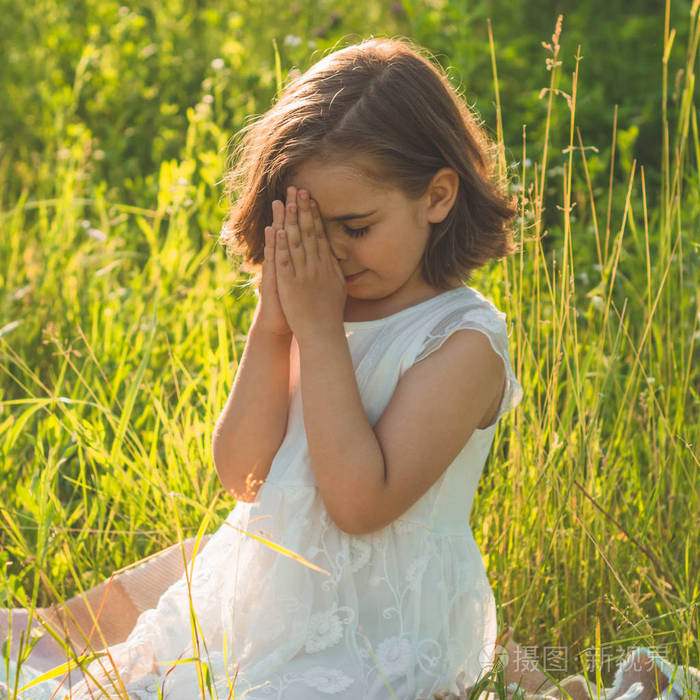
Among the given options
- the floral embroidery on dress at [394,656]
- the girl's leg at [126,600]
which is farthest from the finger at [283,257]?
the girl's leg at [126,600]

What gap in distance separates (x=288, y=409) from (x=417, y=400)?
31cm

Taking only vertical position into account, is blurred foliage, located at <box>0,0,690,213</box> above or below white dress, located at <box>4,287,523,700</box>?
above

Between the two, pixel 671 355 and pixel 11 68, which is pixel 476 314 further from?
pixel 11 68

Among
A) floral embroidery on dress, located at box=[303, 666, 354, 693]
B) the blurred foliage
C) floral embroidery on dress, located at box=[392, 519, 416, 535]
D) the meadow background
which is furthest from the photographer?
the blurred foliage

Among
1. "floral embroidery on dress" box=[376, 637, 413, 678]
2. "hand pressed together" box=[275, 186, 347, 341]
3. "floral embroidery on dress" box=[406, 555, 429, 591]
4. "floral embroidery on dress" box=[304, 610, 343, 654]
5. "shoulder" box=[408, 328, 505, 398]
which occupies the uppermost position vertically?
"hand pressed together" box=[275, 186, 347, 341]

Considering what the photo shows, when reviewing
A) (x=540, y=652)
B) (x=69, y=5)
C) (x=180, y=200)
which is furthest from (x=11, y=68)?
(x=540, y=652)

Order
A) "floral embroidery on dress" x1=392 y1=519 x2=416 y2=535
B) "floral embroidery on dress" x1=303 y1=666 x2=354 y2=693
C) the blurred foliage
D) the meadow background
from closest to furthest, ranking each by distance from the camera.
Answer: "floral embroidery on dress" x1=303 y1=666 x2=354 y2=693 → "floral embroidery on dress" x1=392 y1=519 x2=416 y2=535 → the meadow background → the blurred foliage

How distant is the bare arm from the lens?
1.68m

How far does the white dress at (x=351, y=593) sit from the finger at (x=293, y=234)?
0.20m

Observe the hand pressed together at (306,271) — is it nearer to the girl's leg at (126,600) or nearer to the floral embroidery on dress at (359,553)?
the floral embroidery on dress at (359,553)

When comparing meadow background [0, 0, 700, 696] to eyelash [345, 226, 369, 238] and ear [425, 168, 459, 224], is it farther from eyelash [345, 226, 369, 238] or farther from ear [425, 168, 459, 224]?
eyelash [345, 226, 369, 238]

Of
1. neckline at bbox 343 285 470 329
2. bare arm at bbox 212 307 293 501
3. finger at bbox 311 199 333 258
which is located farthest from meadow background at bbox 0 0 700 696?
finger at bbox 311 199 333 258

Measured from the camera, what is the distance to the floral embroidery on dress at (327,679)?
151 centimetres

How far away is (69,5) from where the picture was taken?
465cm
